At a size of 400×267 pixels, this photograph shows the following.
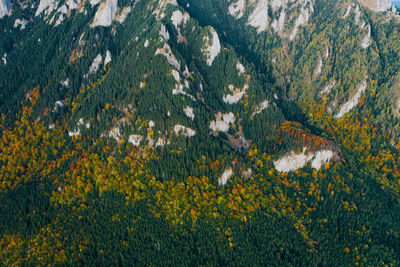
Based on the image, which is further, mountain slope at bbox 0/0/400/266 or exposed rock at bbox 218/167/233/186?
exposed rock at bbox 218/167/233/186

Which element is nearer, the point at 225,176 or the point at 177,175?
the point at 177,175

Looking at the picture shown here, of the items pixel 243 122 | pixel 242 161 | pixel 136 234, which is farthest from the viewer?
pixel 243 122

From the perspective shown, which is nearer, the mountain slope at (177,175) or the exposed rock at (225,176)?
the mountain slope at (177,175)

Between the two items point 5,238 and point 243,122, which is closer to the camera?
point 5,238

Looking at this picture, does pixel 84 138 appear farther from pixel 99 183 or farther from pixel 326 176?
pixel 326 176

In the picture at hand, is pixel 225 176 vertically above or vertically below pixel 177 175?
above

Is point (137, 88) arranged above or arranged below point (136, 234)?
above

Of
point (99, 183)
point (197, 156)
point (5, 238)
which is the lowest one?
point (5, 238)

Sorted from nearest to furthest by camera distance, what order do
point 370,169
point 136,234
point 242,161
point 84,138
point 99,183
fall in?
1. point 136,234
2. point 99,183
3. point 242,161
4. point 84,138
5. point 370,169

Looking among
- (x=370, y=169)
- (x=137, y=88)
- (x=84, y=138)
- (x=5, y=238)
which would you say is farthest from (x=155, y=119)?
(x=370, y=169)
